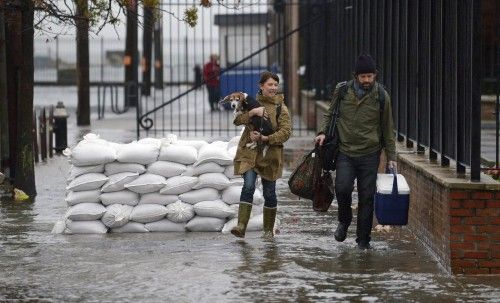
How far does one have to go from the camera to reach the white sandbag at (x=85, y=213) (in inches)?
528

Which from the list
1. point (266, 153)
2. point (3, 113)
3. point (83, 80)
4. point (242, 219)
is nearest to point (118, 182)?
point (242, 219)

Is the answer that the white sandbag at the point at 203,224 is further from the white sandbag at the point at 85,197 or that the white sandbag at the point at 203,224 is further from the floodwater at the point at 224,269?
the white sandbag at the point at 85,197

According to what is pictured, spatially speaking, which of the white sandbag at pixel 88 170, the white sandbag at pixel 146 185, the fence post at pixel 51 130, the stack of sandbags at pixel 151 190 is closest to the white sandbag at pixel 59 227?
the stack of sandbags at pixel 151 190

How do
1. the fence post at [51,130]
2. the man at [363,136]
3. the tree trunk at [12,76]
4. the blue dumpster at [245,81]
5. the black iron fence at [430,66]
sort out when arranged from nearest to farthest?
the black iron fence at [430,66], the man at [363,136], the tree trunk at [12,76], the fence post at [51,130], the blue dumpster at [245,81]

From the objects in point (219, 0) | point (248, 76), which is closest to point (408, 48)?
point (219, 0)

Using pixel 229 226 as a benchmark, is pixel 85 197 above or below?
above

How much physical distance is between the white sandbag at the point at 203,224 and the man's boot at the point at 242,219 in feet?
2.11

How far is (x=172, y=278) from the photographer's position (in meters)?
10.7

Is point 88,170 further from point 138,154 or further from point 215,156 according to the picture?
point 215,156

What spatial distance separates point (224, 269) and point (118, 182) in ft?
9.01

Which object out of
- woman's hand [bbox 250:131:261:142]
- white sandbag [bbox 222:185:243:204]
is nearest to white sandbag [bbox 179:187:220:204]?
white sandbag [bbox 222:185:243:204]

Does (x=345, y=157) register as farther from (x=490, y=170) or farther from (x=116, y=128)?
(x=116, y=128)

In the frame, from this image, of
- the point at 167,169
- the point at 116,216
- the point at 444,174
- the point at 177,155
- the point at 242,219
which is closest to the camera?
the point at 444,174

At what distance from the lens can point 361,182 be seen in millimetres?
12219
